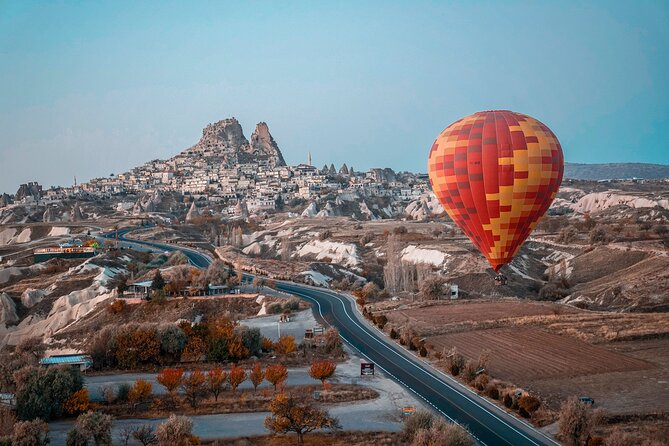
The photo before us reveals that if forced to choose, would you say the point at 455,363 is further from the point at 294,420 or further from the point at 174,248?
the point at 174,248

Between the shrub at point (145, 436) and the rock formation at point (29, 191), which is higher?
the rock formation at point (29, 191)

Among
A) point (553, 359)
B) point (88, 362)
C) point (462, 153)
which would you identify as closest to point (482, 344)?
point (553, 359)

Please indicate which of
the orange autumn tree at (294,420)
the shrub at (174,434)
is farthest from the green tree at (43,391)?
the orange autumn tree at (294,420)

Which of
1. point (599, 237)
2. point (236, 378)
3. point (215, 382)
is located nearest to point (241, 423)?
point (215, 382)

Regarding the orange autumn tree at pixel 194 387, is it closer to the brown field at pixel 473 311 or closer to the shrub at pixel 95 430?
the shrub at pixel 95 430

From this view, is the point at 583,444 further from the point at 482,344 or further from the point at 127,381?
the point at 127,381

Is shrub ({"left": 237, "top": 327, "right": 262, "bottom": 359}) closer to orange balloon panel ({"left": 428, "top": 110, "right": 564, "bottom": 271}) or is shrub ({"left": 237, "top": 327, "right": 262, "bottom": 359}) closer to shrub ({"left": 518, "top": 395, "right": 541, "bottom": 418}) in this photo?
orange balloon panel ({"left": 428, "top": 110, "right": 564, "bottom": 271})

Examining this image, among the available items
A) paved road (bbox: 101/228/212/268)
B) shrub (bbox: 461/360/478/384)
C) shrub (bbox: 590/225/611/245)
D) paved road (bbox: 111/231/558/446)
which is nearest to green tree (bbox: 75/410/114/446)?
paved road (bbox: 111/231/558/446)
